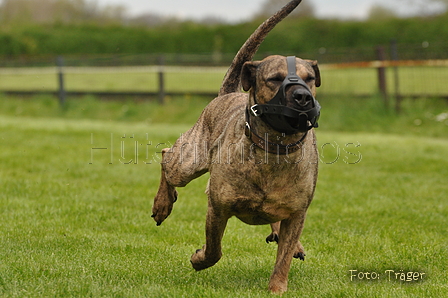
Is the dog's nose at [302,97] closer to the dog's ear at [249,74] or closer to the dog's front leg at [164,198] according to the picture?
the dog's ear at [249,74]

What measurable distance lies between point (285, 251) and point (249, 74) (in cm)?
113

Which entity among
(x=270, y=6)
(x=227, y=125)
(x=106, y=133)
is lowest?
(x=106, y=133)

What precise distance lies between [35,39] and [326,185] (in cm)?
2433

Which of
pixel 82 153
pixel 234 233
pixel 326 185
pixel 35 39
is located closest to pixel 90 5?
pixel 35 39

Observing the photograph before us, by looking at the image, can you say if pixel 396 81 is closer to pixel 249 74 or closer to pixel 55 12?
pixel 249 74

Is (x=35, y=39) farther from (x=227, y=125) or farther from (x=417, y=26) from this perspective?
(x=227, y=125)

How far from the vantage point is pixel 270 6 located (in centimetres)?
2375

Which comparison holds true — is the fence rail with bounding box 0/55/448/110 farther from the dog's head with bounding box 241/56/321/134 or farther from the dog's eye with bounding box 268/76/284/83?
the dog's eye with bounding box 268/76/284/83

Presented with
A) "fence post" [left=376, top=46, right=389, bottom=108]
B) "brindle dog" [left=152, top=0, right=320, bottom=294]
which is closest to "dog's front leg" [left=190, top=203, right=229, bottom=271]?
"brindle dog" [left=152, top=0, right=320, bottom=294]

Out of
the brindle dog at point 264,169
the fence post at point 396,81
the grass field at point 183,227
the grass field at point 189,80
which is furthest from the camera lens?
the grass field at point 189,80

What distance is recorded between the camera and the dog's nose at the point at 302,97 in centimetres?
332

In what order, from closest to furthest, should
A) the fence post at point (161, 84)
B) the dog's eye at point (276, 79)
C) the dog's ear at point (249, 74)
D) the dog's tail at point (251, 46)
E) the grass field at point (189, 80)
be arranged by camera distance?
the dog's eye at point (276, 79) → the dog's ear at point (249, 74) → the dog's tail at point (251, 46) → the grass field at point (189, 80) → the fence post at point (161, 84)

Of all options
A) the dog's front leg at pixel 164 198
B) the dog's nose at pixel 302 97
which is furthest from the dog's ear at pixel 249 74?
the dog's front leg at pixel 164 198

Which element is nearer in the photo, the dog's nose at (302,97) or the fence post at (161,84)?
the dog's nose at (302,97)
